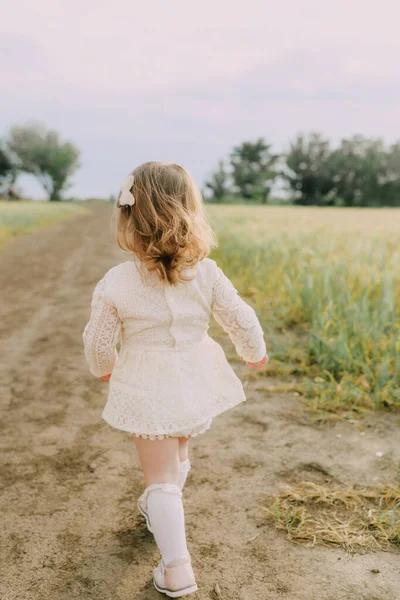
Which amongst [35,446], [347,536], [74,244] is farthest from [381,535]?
[74,244]

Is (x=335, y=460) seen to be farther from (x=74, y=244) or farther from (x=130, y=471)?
(x=74, y=244)

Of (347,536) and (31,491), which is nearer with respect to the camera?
(347,536)

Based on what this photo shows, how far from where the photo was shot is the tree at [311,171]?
5572cm

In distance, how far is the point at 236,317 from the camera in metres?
2.17

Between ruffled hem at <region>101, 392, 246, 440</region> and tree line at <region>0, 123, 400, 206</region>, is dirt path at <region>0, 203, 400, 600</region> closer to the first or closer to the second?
ruffled hem at <region>101, 392, 246, 440</region>

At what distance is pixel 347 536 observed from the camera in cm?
225

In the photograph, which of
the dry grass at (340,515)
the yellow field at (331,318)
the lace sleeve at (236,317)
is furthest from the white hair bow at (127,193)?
the yellow field at (331,318)

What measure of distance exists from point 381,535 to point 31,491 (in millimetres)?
1446

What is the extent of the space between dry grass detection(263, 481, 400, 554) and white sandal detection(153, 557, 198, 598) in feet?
1.66

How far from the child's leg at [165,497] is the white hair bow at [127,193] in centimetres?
79

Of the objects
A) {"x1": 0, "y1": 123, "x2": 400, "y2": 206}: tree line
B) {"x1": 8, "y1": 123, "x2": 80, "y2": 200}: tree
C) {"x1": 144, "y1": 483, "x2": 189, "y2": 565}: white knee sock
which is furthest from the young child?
{"x1": 8, "y1": 123, "x2": 80, "y2": 200}: tree

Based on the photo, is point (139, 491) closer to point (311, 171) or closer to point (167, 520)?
point (167, 520)

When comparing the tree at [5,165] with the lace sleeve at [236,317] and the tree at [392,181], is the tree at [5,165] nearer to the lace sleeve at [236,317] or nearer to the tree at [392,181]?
the tree at [392,181]

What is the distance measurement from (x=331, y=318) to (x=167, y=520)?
288 cm
